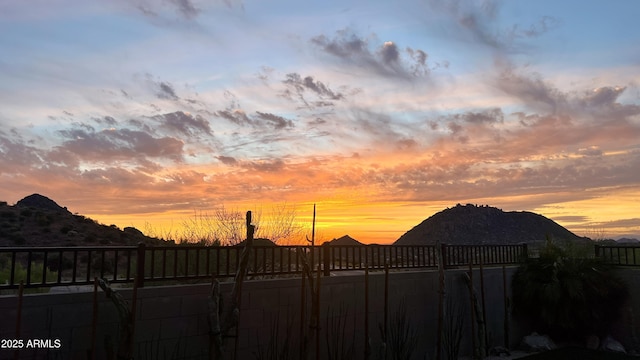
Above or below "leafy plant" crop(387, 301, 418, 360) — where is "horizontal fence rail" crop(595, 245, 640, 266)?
above

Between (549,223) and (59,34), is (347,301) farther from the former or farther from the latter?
(549,223)

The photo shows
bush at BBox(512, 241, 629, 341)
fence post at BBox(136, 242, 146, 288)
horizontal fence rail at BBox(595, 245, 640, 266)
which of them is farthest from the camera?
horizontal fence rail at BBox(595, 245, 640, 266)

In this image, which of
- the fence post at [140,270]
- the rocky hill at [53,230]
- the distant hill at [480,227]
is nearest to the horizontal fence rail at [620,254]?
the fence post at [140,270]

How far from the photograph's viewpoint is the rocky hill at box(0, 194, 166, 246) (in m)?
24.9

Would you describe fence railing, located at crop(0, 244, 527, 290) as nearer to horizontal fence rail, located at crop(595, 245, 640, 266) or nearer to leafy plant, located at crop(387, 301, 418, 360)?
Result: leafy plant, located at crop(387, 301, 418, 360)

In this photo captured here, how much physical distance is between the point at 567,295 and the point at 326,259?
5920 millimetres

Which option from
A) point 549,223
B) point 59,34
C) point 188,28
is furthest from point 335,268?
point 549,223

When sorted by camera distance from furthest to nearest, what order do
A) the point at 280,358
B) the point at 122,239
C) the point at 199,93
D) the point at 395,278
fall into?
the point at 122,239
the point at 199,93
the point at 395,278
the point at 280,358

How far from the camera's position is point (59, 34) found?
853cm

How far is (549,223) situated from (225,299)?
4108 cm

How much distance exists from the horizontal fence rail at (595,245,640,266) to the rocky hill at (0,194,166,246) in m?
18.8

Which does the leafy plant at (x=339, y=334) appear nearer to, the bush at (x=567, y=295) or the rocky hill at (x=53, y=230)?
the bush at (x=567, y=295)

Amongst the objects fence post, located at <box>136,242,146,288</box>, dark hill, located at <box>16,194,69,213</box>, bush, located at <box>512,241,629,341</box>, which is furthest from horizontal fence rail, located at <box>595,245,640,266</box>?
dark hill, located at <box>16,194,69,213</box>

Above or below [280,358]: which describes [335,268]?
above
